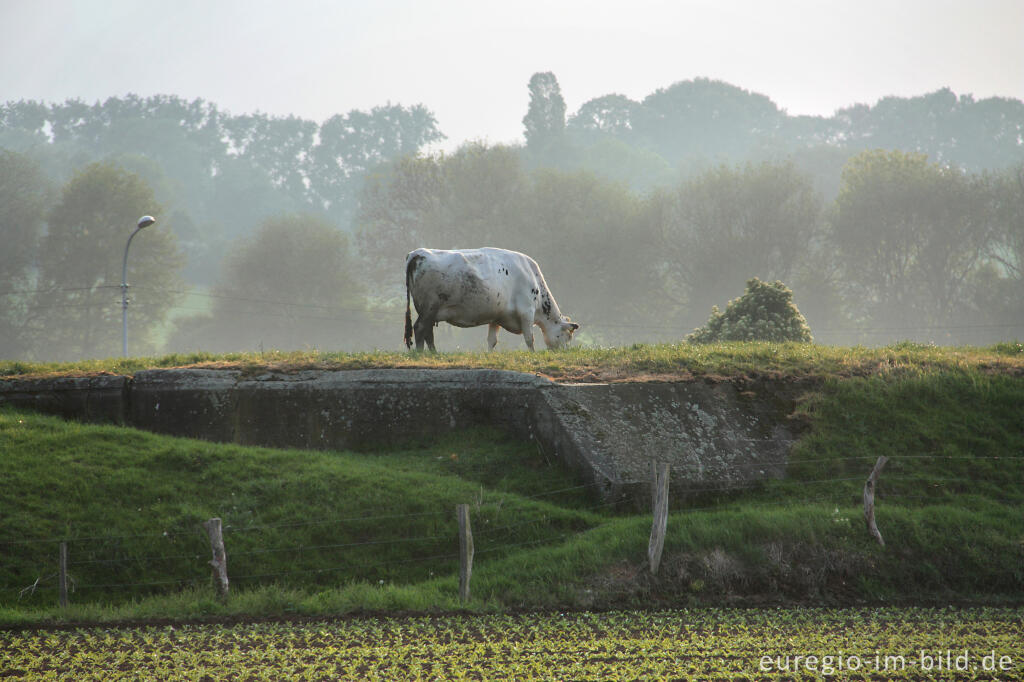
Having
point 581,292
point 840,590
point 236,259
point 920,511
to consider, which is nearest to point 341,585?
point 840,590

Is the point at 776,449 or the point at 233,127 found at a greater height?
the point at 233,127

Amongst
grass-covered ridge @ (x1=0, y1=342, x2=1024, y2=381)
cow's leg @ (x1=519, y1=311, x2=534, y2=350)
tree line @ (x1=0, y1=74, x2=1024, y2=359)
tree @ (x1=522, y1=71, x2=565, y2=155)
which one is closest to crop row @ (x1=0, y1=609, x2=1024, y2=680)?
grass-covered ridge @ (x1=0, y1=342, x2=1024, y2=381)

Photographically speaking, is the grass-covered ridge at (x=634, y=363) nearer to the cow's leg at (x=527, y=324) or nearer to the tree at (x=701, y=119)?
the cow's leg at (x=527, y=324)

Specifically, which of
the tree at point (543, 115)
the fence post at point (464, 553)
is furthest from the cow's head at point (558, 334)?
the tree at point (543, 115)

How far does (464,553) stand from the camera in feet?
33.1

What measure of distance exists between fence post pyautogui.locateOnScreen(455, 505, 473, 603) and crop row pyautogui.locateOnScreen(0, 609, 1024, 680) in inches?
20.3

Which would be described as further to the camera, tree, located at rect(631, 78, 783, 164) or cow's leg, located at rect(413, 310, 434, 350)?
tree, located at rect(631, 78, 783, 164)

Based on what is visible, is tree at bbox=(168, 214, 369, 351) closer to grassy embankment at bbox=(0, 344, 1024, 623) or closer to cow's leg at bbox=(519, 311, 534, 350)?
cow's leg at bbox=(519, 311, 534, 350)

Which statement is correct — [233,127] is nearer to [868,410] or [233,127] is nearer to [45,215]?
[45,215]

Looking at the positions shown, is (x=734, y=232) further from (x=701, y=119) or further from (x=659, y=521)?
(x=701, y=119)

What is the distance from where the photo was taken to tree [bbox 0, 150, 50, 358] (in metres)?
49.6

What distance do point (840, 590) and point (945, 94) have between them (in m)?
89.5

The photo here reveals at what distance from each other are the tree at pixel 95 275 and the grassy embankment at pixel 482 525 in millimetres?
38687

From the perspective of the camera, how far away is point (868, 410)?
46.1 ft
